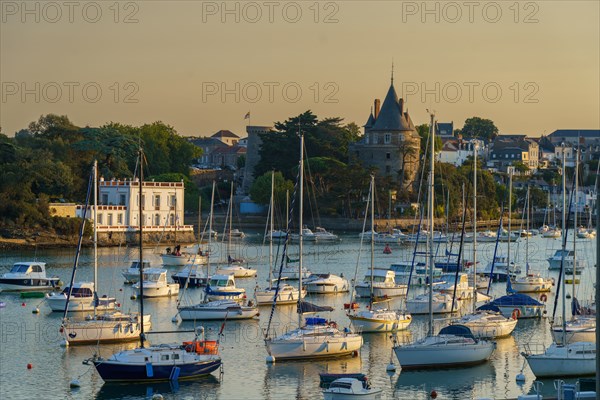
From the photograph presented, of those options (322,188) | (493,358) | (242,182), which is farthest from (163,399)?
(242,182)

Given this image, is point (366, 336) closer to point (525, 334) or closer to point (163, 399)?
point (525, 334)

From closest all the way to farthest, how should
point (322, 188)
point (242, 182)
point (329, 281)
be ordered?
1. point (329, 281)
2. point (322, 188)
3. point (242, 182)

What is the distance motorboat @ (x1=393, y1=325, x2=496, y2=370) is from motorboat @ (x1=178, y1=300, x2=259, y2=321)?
10.3m

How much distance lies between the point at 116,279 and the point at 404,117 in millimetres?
65069

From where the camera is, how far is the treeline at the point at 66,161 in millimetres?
80562

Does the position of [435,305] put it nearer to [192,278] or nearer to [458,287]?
[458,287]

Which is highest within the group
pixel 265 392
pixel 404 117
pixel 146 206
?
pixel 404 117

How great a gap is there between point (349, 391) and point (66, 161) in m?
73.2

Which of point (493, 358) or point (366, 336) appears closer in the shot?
point (493, 358)

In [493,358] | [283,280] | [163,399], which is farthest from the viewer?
[283,280]

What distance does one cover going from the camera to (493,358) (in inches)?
1344

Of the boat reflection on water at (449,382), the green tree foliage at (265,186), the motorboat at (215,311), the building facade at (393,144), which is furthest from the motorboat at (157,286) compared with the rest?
the building facade at (393,144)

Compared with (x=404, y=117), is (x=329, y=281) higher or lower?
lower

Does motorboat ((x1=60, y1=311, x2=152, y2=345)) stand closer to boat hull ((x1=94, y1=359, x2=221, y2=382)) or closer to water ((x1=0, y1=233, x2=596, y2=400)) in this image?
water ((x1=0, y1=233, x2=596, y2=400))
